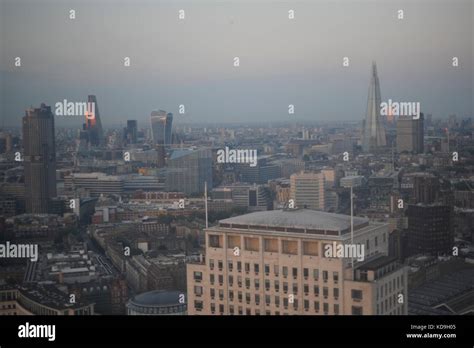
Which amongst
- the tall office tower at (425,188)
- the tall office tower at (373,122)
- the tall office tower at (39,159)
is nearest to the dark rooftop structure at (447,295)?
the tall office tower at (425,188)

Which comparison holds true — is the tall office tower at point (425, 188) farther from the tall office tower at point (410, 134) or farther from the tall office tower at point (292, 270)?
the tall office tower at point (292, 270)

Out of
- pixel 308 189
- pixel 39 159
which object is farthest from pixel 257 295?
pixel 39 159

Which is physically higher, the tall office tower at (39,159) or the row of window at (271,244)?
the tall office tower at (39,159)

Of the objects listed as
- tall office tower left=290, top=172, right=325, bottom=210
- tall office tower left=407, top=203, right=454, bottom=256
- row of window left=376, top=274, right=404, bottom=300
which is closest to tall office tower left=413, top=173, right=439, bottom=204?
tall office tower left=407, top=203, right=454, bottom=256

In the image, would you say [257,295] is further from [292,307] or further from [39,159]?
[39,159]

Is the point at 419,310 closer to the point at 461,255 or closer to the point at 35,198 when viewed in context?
the point at 461,255
